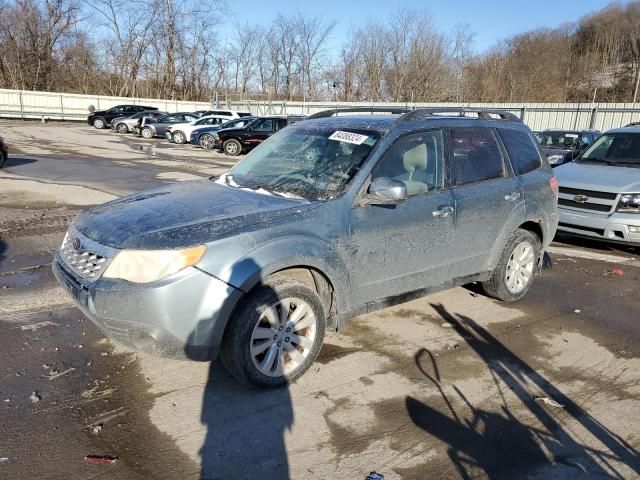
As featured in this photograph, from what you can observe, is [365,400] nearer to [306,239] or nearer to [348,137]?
[306,239]

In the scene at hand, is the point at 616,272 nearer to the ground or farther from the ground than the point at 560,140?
nearer to the ground

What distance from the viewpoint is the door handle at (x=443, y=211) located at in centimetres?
429

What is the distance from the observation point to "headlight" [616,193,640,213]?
7000mm

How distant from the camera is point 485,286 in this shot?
208 inches

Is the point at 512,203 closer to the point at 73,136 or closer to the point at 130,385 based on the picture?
the point at 130,385

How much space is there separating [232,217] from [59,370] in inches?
67.3

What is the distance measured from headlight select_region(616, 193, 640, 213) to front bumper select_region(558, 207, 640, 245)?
72 millimetres

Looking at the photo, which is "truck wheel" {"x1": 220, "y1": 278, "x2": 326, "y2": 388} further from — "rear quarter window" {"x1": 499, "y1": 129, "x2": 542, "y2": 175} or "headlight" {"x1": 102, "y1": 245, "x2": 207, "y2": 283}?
"rear quarter window" {"x1": 499, "y1": 129, "x2": 542, "y2": 175}

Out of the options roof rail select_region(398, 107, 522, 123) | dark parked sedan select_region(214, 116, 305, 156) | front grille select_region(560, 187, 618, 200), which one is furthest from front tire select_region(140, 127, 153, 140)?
roof rail select_region(398, 107, 522, 123)

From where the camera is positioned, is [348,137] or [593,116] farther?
[593,116]

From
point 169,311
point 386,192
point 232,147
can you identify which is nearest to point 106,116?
point 232,147

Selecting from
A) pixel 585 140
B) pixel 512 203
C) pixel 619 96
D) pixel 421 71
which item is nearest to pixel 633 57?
pixel 619 96

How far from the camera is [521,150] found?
17.6ft

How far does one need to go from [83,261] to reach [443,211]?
278cm
